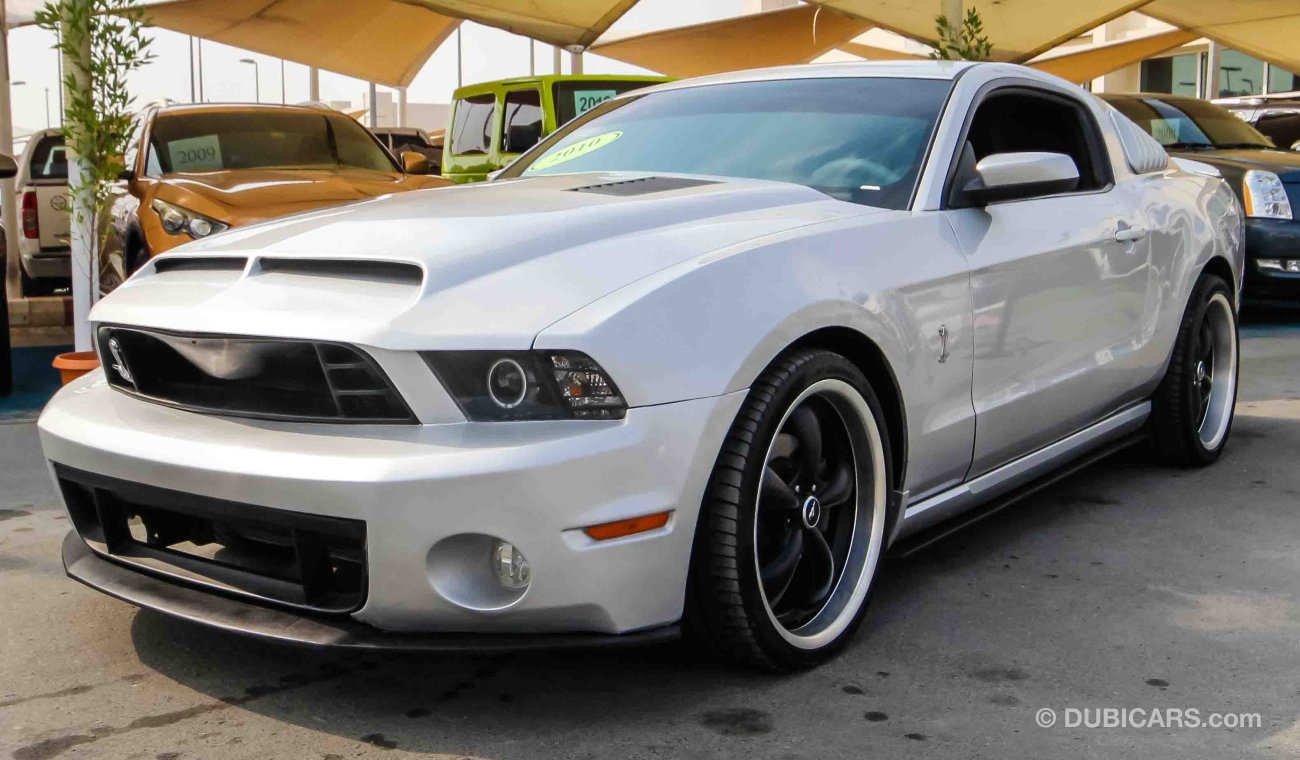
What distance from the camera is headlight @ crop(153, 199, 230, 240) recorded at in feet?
23.0

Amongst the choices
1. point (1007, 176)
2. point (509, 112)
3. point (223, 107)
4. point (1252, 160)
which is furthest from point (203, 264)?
point (509, 112)

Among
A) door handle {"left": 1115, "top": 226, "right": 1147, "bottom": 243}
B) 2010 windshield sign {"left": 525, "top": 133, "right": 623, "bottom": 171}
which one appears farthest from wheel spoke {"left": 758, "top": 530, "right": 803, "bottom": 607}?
door handle {"left": 1115, "top": 226, "right": 1147, "bottom": 243}

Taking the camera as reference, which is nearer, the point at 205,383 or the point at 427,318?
the point at 427,318

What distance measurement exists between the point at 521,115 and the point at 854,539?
9912 millimetres

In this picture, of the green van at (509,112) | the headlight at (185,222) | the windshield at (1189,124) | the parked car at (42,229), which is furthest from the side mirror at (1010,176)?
the parked car at (42,229)

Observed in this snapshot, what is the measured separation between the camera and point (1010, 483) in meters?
3.84

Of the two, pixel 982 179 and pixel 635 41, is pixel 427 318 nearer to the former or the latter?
pixel 982 179

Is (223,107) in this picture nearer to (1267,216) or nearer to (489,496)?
(1267,216)

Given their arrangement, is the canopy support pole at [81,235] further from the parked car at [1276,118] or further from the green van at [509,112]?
the parked car at [1276,118]

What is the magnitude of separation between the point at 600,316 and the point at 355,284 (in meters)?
0.54

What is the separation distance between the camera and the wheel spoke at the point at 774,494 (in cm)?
292

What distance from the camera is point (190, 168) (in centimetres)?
826

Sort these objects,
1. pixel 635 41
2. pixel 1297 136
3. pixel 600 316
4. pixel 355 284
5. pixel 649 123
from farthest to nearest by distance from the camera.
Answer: pixel 635 41 < pixel 1297 136 < pixel 649 123 < pixel 355 284 < pixel 600 316

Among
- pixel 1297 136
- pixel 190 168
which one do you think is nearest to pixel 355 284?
pixel 190 168
